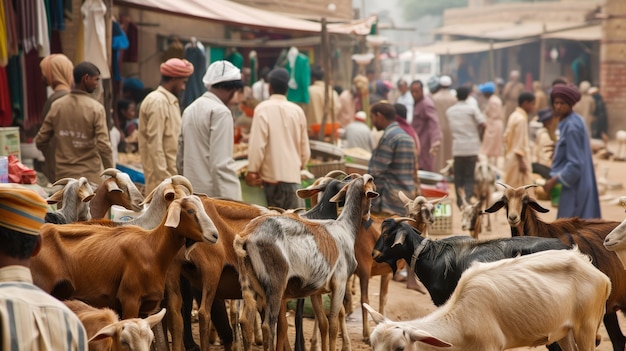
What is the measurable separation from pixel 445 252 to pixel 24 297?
405cm

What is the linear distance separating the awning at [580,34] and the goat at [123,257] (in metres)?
30.3

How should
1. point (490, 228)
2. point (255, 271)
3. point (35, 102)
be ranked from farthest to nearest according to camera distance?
point (490, 228), point (35, 102), point (255, 271)

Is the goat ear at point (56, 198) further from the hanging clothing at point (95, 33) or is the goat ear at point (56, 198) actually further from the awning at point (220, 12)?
the awning at point (220, 12)

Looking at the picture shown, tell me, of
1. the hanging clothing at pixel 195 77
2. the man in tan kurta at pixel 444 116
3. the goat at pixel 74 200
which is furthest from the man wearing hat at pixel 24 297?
the man in tan kurta at pixel 444 116

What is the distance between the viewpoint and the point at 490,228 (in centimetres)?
1486

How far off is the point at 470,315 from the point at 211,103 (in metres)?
3.51

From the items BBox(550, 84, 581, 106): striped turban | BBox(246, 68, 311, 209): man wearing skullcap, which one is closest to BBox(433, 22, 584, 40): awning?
BBox(550, 84, 581, 106): striped turban

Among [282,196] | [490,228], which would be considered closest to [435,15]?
[490,228]

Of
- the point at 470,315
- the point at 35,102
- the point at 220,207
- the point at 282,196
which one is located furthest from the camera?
the point at 35,102

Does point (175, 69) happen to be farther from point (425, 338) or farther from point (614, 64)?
point (614, 64)

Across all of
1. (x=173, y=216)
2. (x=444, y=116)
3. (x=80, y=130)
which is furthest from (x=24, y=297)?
(x=444, y=116)

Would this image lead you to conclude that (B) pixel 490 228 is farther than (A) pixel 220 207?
Yes

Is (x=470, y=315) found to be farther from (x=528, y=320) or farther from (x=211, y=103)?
(x=211, y=103)

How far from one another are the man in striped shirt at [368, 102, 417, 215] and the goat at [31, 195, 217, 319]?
4.63 m
